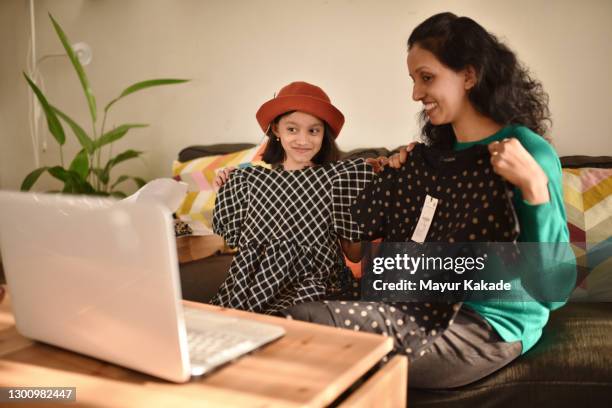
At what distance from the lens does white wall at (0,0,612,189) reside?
2293 millimetres

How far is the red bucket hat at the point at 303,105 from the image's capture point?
5.68 ft

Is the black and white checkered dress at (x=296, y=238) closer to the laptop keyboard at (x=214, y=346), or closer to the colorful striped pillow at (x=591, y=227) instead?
the laptop keyboard at (x=214, y=346)

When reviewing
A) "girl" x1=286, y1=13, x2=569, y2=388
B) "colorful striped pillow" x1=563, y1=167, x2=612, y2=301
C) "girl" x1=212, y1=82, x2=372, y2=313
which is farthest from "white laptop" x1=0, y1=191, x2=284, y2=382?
"colorful striped pillow" x1=563, y1=167, x2=612, y2=301

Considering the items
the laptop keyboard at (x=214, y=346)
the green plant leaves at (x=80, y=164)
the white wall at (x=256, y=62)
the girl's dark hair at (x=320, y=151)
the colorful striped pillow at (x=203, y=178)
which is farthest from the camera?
the green plant leaves at (x=80, y=164)

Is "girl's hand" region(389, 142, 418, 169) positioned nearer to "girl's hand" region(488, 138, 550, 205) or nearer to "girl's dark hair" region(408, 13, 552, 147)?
"girl's dark hair" region(408, 13, 552, 147)

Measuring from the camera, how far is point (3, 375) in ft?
3.02

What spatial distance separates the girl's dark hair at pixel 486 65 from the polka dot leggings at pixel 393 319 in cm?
51

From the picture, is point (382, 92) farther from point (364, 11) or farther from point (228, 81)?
point (228, 81)

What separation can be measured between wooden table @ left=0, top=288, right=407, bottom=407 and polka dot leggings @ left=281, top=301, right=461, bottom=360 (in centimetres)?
25

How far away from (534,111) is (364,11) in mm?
1273

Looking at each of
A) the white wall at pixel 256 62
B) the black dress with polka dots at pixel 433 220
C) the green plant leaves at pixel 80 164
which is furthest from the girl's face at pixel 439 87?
the green plant leaves at pixel 80 164

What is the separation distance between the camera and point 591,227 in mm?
1970

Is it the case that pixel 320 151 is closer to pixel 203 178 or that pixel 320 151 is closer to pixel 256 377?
pixel 203 178

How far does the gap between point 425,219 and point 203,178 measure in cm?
138
